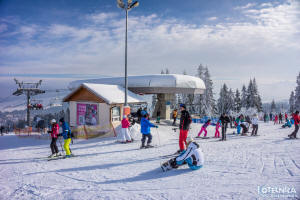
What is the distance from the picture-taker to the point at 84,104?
16.7 m

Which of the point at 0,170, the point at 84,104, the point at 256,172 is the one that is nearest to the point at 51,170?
the point at 0,170

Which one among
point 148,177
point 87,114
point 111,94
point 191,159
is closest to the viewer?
point 148,177

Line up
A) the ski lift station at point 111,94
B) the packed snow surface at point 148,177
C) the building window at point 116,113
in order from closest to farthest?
the packed snow surface at point 148,177
the ski lift station at point 111,94
the building window at point 116,113

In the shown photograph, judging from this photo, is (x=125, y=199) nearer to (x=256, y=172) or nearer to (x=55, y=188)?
(x=55, y=188)

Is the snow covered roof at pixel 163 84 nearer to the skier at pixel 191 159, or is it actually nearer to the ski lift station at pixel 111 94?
the ski lift station at pixel 111 94

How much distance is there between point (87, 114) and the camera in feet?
54.5

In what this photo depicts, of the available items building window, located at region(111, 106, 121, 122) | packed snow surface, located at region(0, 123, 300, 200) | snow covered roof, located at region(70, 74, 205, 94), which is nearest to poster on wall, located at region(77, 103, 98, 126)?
building window, located at region(111, 106, 121, 122)

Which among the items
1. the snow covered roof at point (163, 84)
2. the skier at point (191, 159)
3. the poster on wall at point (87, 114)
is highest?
the snow covered roof at point (163, 84)

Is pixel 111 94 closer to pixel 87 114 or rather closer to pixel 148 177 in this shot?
pixel 87 114

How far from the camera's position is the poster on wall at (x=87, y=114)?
16.1 m

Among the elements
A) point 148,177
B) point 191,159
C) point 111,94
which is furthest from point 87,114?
point 191,159

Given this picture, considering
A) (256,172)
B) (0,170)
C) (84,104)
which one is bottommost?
(0,170)

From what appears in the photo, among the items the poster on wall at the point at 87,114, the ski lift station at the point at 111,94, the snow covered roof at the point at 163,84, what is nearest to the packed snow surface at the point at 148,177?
the ski lift station at the point at 111,94

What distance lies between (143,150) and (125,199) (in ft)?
16.5
